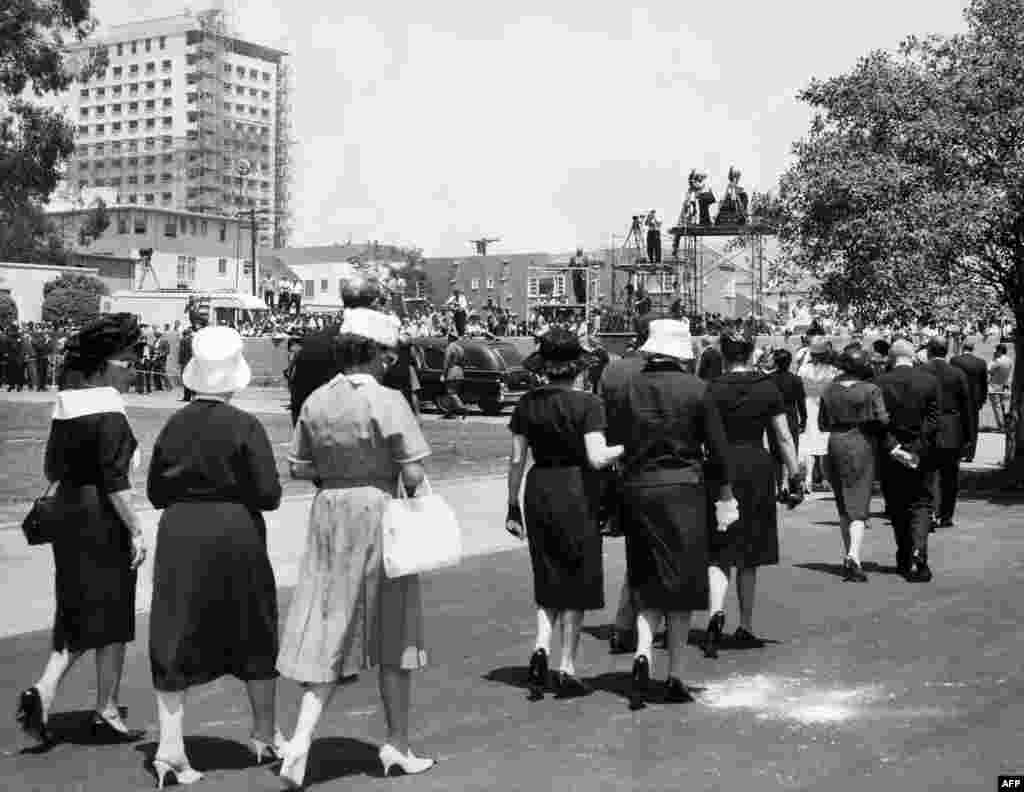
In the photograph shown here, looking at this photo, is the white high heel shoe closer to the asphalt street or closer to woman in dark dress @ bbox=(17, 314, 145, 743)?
the asphalt street

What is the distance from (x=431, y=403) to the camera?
31875mm

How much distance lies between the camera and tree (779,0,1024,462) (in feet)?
50.7

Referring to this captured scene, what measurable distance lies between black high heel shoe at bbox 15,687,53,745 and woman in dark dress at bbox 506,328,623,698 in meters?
2.37

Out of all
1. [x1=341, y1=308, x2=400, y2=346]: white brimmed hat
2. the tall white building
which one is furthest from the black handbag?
the tall white building

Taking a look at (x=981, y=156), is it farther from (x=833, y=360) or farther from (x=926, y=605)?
(x=926, y=605)

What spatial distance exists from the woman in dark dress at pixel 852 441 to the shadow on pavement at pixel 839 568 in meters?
0.25

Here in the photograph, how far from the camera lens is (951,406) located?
1370cm

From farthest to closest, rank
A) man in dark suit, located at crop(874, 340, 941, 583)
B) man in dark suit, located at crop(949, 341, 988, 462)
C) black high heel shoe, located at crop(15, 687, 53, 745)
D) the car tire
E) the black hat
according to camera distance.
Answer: the car tire, man in dark suit, located at crop(949, 341, 988, 462), man in dark suit, located at crop(874, 340, 941, 583), the black hat, black high heel shoe, located at crop(15, 687, 53, 745)

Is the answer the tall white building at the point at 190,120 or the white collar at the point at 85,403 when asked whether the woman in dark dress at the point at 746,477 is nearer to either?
the white collar at the point at 85,403

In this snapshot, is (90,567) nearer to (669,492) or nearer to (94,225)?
(669,492)

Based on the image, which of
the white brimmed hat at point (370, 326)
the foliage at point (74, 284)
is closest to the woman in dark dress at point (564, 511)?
the white brimmed hat at point (370, 326)

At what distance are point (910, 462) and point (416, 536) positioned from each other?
6.21 metres

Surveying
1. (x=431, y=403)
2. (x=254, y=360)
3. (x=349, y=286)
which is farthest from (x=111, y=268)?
(x=349, y=286)

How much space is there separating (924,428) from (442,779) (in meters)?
6.77
